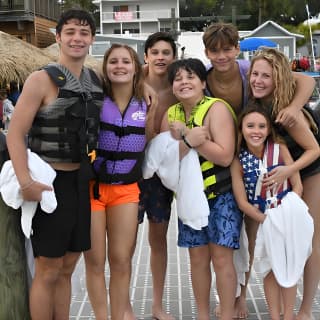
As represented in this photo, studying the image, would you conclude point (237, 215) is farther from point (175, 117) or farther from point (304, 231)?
point (175, 117)

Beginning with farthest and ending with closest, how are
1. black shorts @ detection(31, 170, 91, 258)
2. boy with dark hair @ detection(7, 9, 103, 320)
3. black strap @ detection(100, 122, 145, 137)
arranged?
black strap @ detection(100, 122, 145, 137) → black shorts @ detection(31, 170, 91, 258) → boy with dark hair @ detection(7, 9, 103, 320)

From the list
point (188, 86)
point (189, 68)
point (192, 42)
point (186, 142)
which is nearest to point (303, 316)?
point (186, 142)

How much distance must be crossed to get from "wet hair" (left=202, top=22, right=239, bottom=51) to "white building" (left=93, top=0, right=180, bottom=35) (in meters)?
57.3

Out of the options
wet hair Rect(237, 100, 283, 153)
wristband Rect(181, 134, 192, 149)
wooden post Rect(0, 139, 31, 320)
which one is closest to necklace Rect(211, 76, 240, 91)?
wet hair Rect(237, 100, 283, 153)

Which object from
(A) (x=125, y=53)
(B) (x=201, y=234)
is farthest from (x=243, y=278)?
(A) (x=125, y=53)

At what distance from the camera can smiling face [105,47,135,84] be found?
3.50 m

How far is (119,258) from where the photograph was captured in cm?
357

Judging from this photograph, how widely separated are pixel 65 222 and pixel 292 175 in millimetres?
1461

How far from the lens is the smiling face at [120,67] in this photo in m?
3.50

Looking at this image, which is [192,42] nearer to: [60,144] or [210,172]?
[210,172]

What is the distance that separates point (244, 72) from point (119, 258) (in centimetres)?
154

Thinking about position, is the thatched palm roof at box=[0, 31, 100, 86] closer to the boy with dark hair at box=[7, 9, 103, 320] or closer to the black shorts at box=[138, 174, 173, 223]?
the black shorts at box=[138, 174, 173, 223]

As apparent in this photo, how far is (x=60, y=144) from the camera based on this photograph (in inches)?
125

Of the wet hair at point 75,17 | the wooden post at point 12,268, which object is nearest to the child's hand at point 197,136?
the wet hair at point 75,17
